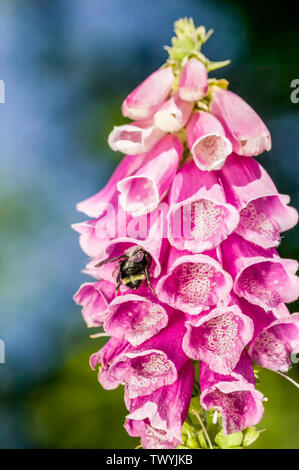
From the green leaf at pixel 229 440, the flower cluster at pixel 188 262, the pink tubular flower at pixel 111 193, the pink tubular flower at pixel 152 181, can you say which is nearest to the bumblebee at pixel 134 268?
the flower cluster at pixel 188 262

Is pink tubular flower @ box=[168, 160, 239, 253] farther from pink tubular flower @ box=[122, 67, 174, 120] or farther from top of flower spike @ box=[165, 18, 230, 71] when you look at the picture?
top of flower spike @ box=[165, 18, 230, 71]

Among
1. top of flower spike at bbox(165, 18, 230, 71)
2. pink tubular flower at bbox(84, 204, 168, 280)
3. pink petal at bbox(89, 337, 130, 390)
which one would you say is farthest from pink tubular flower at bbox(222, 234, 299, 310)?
top of flower spike at bbox(165, 18, 230, 71)

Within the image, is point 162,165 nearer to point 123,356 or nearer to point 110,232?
point 110,232

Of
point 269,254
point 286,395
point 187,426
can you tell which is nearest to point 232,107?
point 269,254

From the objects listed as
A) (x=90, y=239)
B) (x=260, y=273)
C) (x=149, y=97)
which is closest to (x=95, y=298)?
(x=90, y=239)

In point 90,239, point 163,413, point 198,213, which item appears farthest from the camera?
point 90,239

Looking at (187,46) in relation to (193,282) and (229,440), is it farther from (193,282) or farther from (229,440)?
(229,440)
